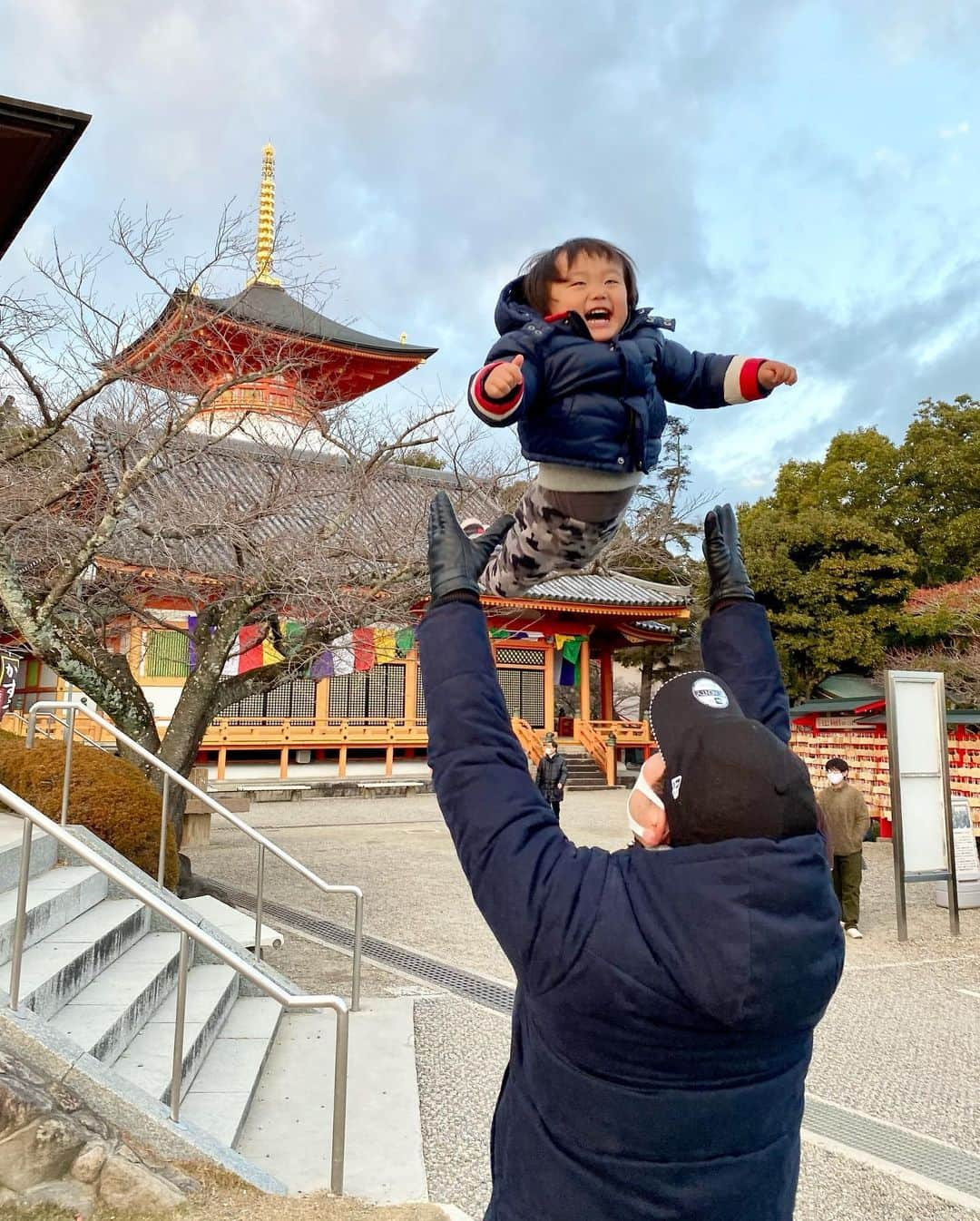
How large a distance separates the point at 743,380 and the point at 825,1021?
5.58 m

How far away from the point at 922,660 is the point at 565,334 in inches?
714

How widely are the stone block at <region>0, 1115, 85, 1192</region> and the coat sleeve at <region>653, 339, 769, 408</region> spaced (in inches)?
121

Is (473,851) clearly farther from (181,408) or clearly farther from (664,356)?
(181,408)

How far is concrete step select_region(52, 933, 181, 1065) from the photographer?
362cm

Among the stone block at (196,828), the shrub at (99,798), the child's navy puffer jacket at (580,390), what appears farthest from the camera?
the stone block at (196,828)

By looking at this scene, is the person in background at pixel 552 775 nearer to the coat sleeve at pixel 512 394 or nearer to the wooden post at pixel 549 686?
the wooden post at pixel 549 686

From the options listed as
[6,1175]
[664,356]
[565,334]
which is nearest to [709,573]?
[664,356]

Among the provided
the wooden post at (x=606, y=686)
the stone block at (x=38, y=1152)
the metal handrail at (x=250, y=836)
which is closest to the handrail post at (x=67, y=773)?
the metal handrail at (x=250, y=836)

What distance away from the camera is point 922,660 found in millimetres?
17734

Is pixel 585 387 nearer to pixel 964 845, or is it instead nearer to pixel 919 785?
pixel 919 785

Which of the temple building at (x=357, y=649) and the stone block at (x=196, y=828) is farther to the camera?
the stone block at (x=196, y=828)

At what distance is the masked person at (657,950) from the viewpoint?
122 centimetres

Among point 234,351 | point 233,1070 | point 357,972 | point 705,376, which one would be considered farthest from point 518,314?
point 234,351

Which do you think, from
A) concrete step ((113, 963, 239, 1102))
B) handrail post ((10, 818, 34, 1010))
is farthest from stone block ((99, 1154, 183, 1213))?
handrail post ((10, 818, 34, 1010))
